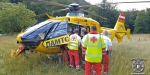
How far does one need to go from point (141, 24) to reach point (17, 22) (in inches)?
1653

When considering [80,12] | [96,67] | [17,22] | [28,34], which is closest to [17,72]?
[28,34]

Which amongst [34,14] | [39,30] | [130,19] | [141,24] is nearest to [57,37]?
[39,30]

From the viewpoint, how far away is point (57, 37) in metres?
9.16

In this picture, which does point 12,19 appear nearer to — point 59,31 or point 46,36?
point 59,31

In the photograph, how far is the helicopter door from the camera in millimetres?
9008

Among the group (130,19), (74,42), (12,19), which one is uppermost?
(74,42)

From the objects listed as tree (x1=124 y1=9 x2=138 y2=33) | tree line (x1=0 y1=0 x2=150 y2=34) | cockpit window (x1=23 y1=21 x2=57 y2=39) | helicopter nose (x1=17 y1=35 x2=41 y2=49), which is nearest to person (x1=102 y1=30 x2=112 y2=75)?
cockpit window (x1=23 y1=21 x2=57 y2=39)

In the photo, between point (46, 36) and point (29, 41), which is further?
point (46, 36)

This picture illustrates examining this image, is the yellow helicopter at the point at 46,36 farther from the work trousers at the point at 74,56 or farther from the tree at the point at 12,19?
the tree at the point at 12,19

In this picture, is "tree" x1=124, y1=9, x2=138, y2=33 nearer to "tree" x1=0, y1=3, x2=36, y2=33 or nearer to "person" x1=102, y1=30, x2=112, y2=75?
"tree" x1=0, y1=3, x2=36, y2=33

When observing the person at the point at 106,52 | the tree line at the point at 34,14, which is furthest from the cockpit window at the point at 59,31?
the tree line at the point at 34,14

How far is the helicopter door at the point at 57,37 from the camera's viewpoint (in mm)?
9008

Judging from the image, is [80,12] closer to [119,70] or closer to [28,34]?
[28,34]

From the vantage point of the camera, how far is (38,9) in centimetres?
6938
